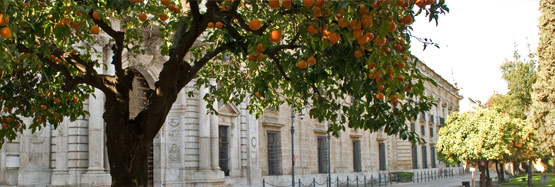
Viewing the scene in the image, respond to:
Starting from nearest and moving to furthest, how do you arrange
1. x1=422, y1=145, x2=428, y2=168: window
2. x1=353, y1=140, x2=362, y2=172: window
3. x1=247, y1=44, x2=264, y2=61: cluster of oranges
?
1. x1=247, y1=44, x2=264, y2=61: cluster of oranges
2. x1=353, y1=140, x2=362, y2=172: window
3. x1=422, y1=145, x2=428, y2=168: window

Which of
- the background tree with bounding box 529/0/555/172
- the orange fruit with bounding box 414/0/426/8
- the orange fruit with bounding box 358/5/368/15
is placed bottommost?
the orange fruit with bounding box 358/5/368/15

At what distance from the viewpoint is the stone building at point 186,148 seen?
59.5 ft

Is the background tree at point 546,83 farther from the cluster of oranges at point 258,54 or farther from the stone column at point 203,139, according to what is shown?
the cluster of oranges at point 258,54

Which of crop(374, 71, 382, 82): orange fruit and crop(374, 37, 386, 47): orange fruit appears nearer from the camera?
crop(374, 37, 386, 47): orange fruit

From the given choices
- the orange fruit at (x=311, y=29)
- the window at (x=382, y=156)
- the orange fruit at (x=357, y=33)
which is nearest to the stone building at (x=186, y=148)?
the orange fruit at (x=311, y=29)

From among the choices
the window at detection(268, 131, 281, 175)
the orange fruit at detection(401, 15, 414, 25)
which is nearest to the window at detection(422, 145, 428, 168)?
the window at detection(268, 131, 281, 175)

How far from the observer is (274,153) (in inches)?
1129

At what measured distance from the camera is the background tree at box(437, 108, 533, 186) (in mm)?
26031

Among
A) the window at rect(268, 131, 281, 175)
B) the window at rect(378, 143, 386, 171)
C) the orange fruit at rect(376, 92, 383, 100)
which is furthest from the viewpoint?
the window at rect(378, 143, 386, 171)

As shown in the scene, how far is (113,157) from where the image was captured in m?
8.11

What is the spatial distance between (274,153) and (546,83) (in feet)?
45.3

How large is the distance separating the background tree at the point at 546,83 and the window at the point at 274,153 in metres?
13.4

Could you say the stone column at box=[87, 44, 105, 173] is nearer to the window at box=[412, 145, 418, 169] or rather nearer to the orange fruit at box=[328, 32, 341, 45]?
the orange fruit at box=[328, 32, 341, 45]

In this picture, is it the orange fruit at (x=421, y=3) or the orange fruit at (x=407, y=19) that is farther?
the orange fruit at (x=407, y=19)
